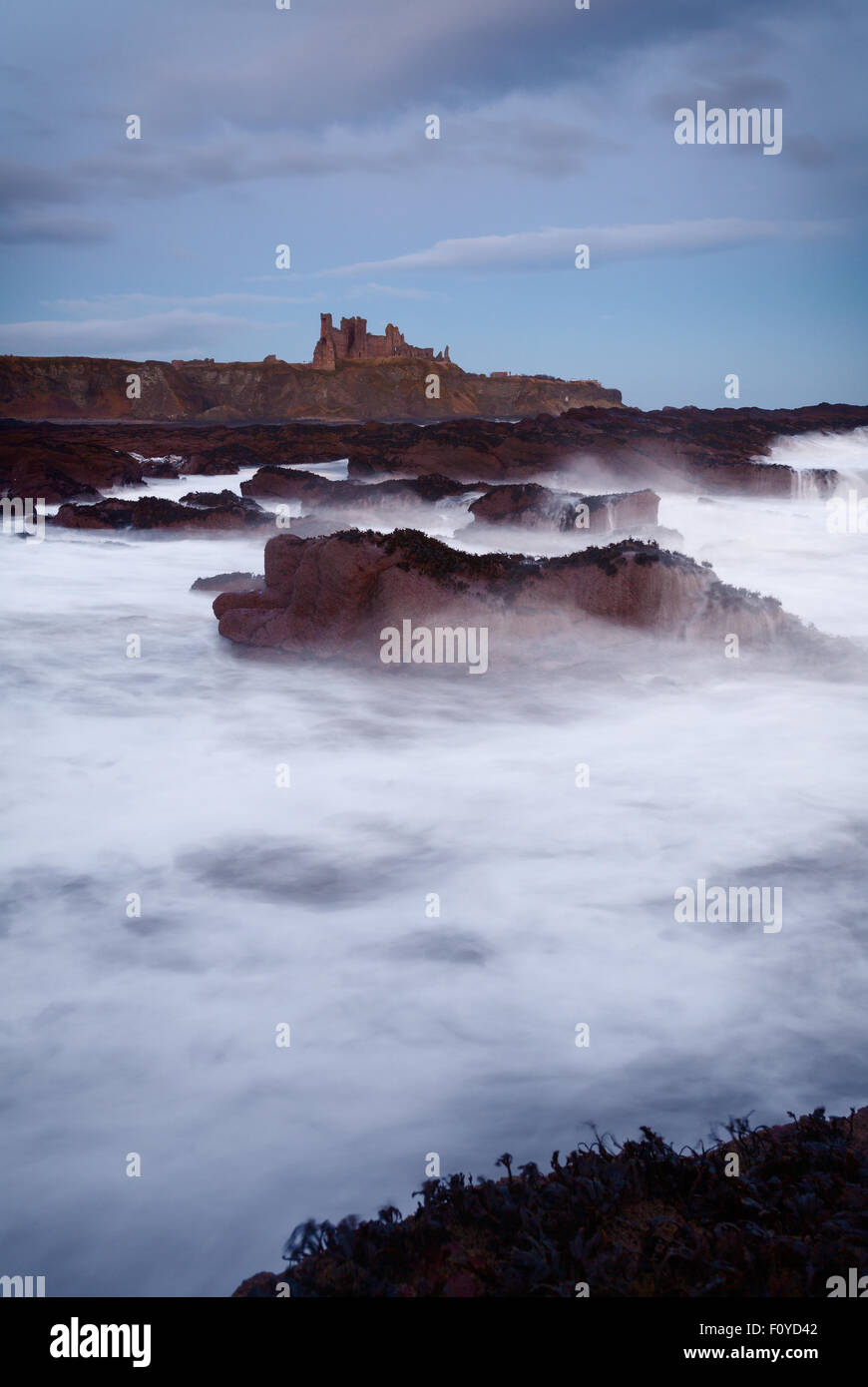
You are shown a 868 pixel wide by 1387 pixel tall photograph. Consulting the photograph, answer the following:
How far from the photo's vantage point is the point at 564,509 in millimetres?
17000

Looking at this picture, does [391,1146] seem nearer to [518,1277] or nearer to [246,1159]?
[246,1159]

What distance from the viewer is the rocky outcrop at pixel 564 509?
16.2 meters

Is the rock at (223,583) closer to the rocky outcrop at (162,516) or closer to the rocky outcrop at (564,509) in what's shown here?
the rocky outcrop at (162,516)

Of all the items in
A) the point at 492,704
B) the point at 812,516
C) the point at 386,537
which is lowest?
the point at 492,704

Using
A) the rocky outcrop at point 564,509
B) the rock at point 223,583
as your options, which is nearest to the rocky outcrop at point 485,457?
the rocky outcrop at point 564,509

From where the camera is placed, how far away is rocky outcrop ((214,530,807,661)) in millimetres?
9516

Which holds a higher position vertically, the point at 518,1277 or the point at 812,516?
the point at 812,516

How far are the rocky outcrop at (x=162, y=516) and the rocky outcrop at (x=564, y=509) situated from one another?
483 centimetres

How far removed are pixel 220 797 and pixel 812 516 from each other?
1997cm

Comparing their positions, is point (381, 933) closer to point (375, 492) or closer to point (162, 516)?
point (162, 516)

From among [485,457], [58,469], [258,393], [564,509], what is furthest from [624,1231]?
[258,393]


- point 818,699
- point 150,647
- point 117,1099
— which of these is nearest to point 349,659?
point 150,647

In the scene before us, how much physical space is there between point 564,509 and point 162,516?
28.3ft
